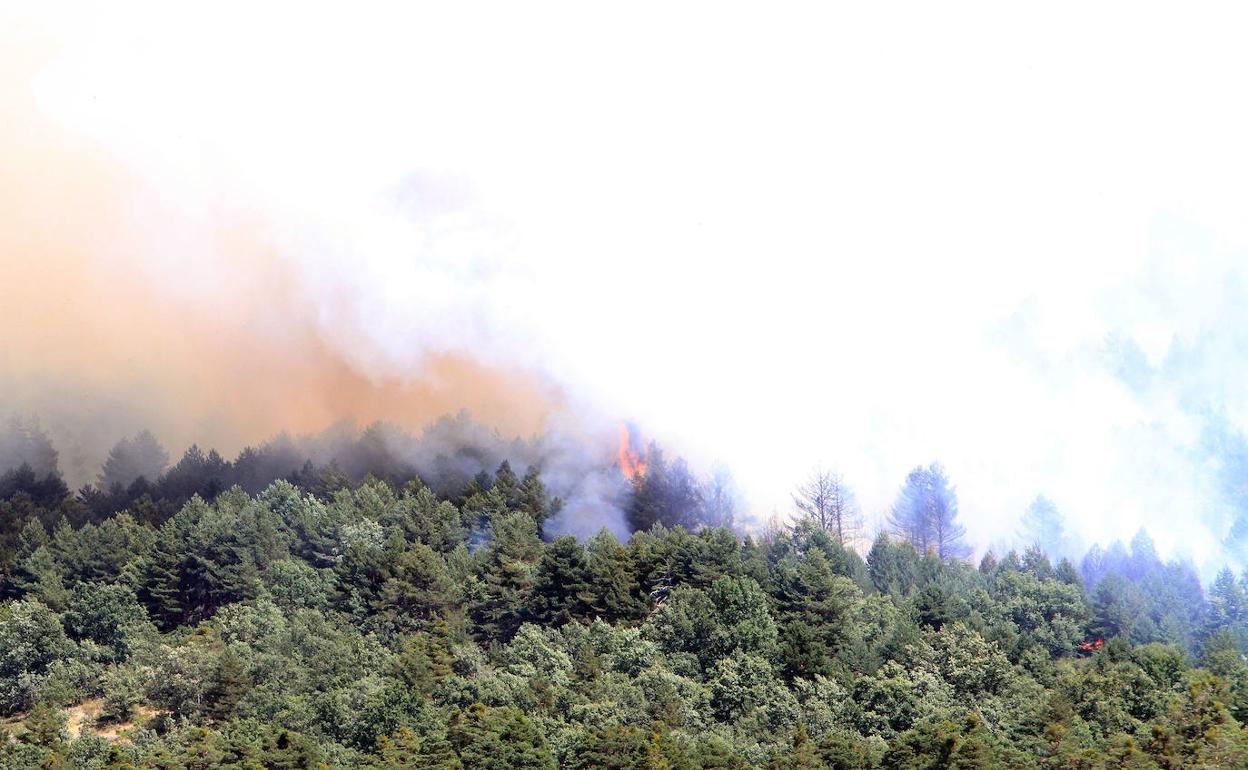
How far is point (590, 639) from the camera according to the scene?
71812mm

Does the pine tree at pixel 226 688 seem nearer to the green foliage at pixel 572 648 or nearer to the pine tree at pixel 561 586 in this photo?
the green foliage at pixel 572 648

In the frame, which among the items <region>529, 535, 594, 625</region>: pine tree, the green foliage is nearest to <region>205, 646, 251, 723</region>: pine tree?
the green foliage

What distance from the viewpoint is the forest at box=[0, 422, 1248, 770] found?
194ft

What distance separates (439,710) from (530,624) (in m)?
10.8

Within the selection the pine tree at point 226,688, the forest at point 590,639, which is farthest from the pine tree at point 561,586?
the pine tree at point 226,688

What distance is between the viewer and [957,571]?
86125mm

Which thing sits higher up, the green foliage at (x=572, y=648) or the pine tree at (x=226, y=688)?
the green foliage at (x=572, y=648)

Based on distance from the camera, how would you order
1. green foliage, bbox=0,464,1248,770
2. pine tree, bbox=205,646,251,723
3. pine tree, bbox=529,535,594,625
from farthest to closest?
1. pine tree, bbox=529,535,594,625
2. pine tree, bbox=205,646,251,723
3. green foliage, bbox=0,464,1248,770

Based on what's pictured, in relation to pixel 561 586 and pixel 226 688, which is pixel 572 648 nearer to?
pixel 561 586

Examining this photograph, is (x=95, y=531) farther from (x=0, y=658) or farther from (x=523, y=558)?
(x=523, y=558)

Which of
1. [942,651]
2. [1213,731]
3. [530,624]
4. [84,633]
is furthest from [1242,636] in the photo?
[84,633]

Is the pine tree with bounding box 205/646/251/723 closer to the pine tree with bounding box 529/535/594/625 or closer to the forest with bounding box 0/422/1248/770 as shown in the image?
the forest with bounding box 0/422/1248/770

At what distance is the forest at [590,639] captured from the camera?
59.0 m

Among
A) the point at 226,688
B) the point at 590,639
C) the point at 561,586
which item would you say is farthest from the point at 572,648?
the point at 226,688
